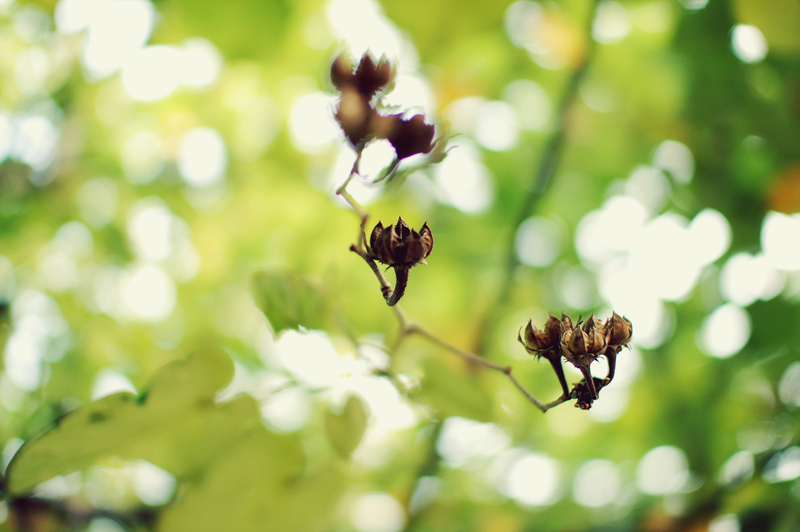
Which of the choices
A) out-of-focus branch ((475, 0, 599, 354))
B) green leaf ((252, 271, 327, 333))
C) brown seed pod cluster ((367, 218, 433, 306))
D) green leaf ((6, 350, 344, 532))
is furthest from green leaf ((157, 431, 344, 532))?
out-of-focus branch ((475, 0, 599, 354))

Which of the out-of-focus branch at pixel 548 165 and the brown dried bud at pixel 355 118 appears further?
the out-of-focus branch at pixel 548 165

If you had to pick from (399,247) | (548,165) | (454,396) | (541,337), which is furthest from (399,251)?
(548,165)

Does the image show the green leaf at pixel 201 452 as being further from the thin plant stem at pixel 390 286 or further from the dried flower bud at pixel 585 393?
the dried flower bud at pixel 585 393

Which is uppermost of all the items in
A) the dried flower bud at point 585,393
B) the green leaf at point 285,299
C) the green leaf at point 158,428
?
the dried flower bud at point 585,393

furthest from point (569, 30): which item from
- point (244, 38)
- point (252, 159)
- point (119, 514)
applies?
point (119, 514)

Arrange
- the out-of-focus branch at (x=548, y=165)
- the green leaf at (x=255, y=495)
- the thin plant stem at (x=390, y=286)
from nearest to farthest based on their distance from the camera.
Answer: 1. the thin plant stem at (x=390, y=286)
2. the green leaf at (x=255, y=495)
3. the out-of-focus branch at (x=548, y=165)

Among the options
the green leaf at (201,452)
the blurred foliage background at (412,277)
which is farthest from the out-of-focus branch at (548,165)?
the green leaf at (201,452)

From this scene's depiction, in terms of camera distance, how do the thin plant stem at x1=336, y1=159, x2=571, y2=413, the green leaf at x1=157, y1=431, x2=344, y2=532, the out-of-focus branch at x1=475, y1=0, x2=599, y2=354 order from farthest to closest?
the out-of-focus branch at x1=475, y1=0, x2=599, y2=354, the green leaf at x1=157, y1=431, x2=344, y2=532, the thin plant stem at x1=336, y1=159, x2=571, y2=413

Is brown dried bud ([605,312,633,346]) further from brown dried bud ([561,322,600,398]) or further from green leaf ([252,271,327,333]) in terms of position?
green leaf ([252,271,327,333])
